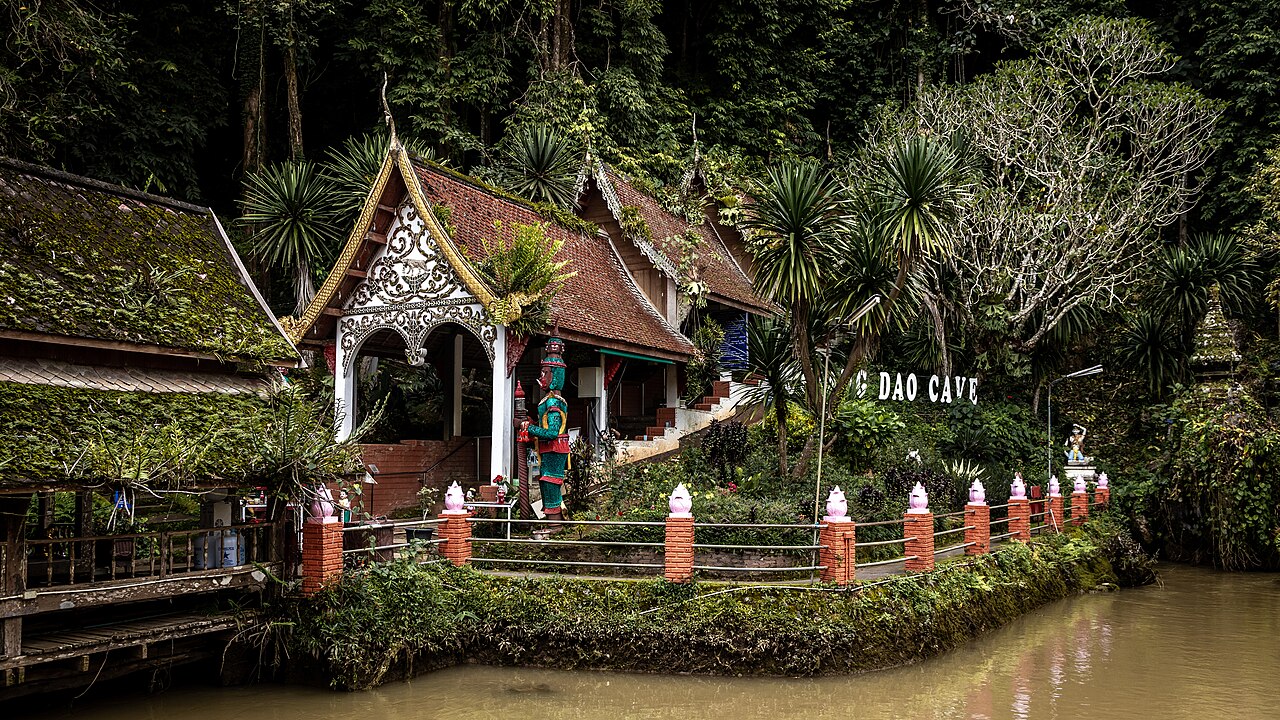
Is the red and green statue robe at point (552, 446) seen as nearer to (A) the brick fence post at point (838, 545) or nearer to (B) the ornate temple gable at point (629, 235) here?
(A) the brick fence post at point (838, 545)

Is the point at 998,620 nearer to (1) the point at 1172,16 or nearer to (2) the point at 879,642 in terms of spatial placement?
(2) the point at 879,642

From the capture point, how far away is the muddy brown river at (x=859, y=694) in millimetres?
9930

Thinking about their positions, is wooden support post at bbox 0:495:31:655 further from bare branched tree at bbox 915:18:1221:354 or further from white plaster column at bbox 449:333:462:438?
bare branched tree at bbox 915:18:1221:354

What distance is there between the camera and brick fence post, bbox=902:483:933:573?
12688 millimetres

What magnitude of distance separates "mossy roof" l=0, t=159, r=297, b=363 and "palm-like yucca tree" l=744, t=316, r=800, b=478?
7.86 meters

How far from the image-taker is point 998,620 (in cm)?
1386

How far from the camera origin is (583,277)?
1845 centimetres

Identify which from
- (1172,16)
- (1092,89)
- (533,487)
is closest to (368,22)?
(533,487)

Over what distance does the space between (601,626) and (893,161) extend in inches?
364

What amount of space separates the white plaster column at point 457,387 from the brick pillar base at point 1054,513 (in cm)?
1106

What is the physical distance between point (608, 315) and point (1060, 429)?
567 inches

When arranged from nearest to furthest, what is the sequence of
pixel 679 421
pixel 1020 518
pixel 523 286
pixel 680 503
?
pixel 680 503 → pixel 523 286 → pixel 1020 518 → pixel 679 421

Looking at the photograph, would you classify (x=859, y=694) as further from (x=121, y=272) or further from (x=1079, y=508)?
(x=1079, y=508)

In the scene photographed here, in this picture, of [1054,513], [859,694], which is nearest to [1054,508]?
[1054,513]
